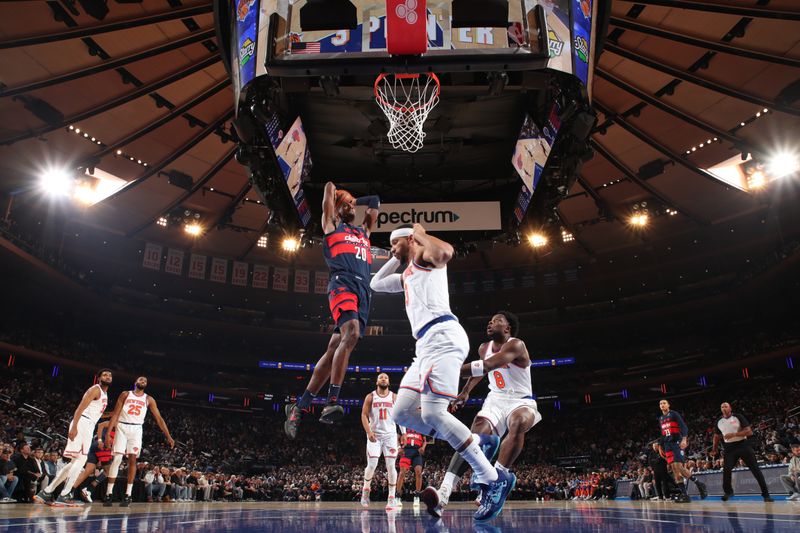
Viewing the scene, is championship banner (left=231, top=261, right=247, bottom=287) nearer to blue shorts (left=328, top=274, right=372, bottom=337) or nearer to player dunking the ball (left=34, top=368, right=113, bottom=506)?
player dunking the ball (left=34, top=368, right=113, bottom=506)

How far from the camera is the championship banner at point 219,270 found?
106 feet

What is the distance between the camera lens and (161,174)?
65.3ft

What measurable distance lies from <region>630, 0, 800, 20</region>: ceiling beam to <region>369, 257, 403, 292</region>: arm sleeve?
8271mm

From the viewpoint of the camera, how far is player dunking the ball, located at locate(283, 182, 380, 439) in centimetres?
619

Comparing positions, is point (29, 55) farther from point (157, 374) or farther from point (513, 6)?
point (157, 374)

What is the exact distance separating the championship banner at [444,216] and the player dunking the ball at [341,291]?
6439 mm

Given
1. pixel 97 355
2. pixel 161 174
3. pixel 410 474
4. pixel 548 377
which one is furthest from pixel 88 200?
pixel 548 377

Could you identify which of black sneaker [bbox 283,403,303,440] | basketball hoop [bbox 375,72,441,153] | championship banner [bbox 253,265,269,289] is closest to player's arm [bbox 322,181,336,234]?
black sneaker [bbox 283,403,303,440]

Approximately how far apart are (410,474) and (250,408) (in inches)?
589

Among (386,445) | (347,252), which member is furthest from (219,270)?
(347,252)

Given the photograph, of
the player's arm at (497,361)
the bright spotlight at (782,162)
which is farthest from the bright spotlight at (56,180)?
the bright spotlight at (782,162)

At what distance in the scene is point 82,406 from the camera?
9312mm

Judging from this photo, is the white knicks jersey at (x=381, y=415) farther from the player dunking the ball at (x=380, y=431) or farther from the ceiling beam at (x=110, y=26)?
the ceiling beam at (x=110, y=26)

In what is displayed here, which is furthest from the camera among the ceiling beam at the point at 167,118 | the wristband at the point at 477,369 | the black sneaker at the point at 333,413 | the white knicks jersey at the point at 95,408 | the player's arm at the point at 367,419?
the ceiling beam at the point at 167,118
